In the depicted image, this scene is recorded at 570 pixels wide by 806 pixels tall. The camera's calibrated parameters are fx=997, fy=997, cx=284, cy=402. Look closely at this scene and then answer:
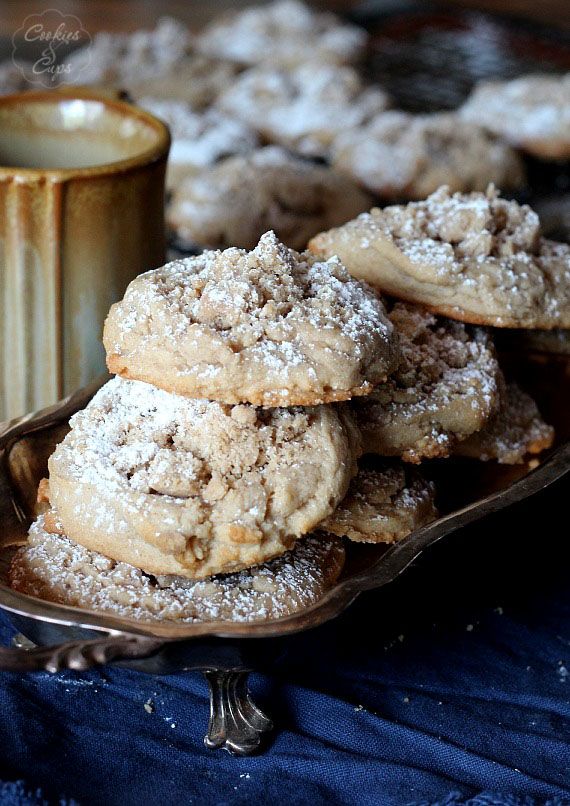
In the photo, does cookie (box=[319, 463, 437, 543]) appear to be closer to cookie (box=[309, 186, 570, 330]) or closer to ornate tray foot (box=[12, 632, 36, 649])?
cookie (box=[309, 186, 570, 330])

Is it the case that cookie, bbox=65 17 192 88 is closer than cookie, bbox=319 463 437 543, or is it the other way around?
cookie, bbox=319 463 437 543

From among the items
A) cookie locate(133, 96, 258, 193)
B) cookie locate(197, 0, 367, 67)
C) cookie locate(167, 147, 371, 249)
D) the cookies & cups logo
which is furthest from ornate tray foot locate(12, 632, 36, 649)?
cookie locate(197, 0, 367, 67)

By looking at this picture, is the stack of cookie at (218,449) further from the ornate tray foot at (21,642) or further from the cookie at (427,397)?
the ornate tray foot at (21,642)

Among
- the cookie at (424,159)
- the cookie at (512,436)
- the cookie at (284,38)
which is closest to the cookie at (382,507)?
the cookie at (512,436)

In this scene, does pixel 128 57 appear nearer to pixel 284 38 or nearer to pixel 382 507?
pixel 284 38

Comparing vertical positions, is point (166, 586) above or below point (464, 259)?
below

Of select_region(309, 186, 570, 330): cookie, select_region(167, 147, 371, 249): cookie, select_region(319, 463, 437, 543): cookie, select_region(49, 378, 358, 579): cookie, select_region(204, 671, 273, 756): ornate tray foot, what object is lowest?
select_region(204, 671, 273, 756): ornate tray foot

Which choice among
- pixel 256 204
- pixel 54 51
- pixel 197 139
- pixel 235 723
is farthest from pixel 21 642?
pixel 54 51

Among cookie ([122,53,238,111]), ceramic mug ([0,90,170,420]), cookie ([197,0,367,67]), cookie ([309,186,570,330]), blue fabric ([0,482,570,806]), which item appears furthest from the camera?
cookie ([197,0,367,67])

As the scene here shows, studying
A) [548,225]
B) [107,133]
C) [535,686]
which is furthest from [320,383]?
[548,225]
